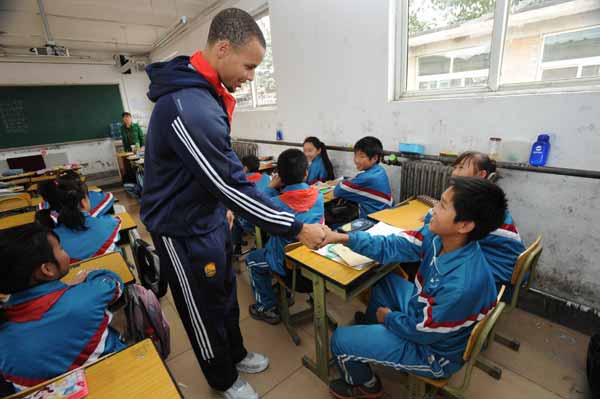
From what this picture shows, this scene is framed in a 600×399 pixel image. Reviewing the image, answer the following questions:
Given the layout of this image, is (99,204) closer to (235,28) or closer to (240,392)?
(240,392)

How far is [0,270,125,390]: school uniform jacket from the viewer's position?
940 millimetres

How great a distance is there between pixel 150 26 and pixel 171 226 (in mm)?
6330

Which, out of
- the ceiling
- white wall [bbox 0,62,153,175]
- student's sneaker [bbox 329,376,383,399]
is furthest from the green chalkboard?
student's sneaker [bbox 329,376,383,399]

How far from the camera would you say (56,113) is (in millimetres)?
7141

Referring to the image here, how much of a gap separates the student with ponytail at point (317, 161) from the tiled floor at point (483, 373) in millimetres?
1662

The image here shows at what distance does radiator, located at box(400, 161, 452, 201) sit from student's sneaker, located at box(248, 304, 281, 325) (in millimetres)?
1586

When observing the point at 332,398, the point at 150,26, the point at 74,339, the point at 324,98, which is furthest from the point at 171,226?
the point at 150,26

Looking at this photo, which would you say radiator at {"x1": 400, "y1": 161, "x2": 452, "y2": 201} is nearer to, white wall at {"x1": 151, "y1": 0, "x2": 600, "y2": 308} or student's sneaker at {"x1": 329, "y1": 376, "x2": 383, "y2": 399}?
white wall at {"x1": 151, "y1": 0, "x2": 600, "y2": 308}

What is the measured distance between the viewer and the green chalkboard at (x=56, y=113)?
6707mm

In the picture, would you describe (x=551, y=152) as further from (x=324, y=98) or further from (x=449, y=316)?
(x=324, y=98)

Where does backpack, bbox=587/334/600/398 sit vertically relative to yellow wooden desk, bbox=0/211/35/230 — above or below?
below

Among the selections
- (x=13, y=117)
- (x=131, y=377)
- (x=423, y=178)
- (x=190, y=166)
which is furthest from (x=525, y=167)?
(x=13, y=117)

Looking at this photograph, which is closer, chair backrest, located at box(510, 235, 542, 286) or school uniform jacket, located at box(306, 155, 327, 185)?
chair backrest, located at box(510, 235, 542, 286)

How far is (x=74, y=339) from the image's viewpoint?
102cm
